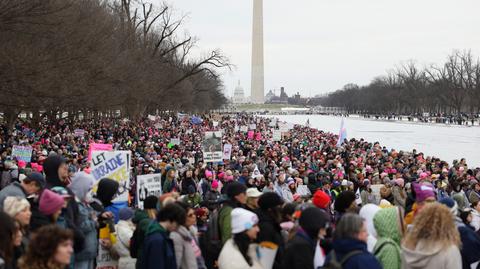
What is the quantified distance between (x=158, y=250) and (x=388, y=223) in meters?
1.97

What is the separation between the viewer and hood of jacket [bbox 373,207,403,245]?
592 cm

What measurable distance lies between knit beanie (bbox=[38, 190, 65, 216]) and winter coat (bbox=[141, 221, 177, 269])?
79cm

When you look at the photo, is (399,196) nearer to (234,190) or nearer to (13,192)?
(234,190)

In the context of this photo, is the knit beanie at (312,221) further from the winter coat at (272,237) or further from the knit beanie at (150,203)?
the knit beanie at (150,203)

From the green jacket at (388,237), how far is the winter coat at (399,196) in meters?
6.02

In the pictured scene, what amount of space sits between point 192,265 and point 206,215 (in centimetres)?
281

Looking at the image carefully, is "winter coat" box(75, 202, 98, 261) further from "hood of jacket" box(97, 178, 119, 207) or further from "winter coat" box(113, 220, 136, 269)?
"hood of jacket" box(97, 178, 119, 207)

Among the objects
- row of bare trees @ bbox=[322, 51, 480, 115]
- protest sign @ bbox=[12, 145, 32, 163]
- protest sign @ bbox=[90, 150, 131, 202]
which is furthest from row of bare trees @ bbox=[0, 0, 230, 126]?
row of bare trees @ bbox=[322, 51, 480, 115]

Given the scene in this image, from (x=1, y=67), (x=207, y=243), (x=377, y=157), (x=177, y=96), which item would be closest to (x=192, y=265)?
(x=207, y=243)

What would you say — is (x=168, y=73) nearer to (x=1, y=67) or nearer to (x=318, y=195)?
(x=1, y=67)

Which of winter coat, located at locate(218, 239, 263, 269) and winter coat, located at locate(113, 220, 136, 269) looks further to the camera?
winter coat, located at locate(113, 220, 136, 269)

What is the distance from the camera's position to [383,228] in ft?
19.5

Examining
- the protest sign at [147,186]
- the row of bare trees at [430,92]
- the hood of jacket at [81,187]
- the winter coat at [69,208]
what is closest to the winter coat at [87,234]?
the winter coat at [69,208]

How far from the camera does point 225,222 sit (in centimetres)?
681
